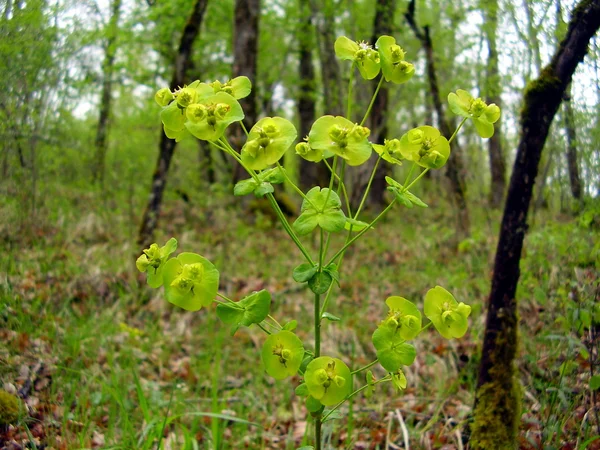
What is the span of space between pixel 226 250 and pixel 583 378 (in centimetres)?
485

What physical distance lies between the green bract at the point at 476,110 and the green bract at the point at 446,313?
21.3 inches

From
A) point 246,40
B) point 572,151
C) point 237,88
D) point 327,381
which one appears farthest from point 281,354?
point 246,40

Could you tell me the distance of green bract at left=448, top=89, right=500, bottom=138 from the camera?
1.53 metres

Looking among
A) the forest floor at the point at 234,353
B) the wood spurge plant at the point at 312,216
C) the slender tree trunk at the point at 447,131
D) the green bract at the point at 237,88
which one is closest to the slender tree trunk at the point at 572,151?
the forest floor at the point at 234,353

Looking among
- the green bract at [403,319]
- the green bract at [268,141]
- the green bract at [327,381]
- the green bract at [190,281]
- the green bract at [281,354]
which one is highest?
the green bract at [268,141]

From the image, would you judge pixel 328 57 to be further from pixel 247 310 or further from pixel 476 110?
pixel 247 310

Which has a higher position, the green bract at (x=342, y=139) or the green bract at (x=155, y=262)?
the green bract at (x=342, y=139)

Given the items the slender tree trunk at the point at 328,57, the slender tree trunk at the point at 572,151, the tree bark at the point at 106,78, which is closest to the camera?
the slender tree trunk at the point at 572,151

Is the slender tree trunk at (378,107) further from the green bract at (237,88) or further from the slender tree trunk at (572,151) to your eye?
the green bract at (237,88)

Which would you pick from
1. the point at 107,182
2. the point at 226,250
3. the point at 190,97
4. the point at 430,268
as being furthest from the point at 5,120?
the point at 107,182

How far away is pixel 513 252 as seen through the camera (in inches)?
88.0

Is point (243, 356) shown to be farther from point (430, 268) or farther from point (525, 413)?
point (430, 268)

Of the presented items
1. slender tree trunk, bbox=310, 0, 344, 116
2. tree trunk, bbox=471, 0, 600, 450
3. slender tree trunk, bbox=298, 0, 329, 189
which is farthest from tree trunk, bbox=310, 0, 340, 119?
tree trunk, bbox=471, 0, 600, 450

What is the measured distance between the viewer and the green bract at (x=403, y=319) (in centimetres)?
140
